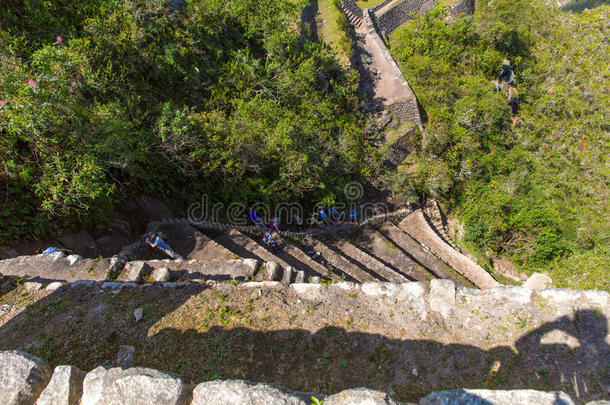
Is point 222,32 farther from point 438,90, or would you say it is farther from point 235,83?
point 438,90

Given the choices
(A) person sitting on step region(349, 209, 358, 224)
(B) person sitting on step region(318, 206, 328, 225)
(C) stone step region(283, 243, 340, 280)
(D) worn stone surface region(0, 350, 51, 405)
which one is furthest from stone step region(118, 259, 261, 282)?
(A) person sitting on step region(349, 209, 358, 224)

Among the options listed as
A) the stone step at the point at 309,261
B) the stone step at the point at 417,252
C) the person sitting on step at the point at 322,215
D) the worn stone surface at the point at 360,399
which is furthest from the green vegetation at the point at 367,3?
the worn stone surface at the point at 360,399

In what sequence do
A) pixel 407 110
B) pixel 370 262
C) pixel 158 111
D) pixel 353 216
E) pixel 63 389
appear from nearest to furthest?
pixel 63 389 → pixel 158 111 → pixel 370 262 → pixel 353 216 → pixel 407 110

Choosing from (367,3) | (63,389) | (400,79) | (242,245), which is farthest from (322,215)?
(367,3)

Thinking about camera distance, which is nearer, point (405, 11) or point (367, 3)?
point (367, 3)

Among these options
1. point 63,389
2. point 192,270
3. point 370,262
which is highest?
point 63,389

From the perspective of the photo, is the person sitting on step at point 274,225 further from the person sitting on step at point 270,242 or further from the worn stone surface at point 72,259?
the worn stone surface at point 72,259

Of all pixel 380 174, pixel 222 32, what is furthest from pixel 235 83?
pixel 380 174

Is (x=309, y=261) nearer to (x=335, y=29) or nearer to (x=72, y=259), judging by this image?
(x=72, y=259)
